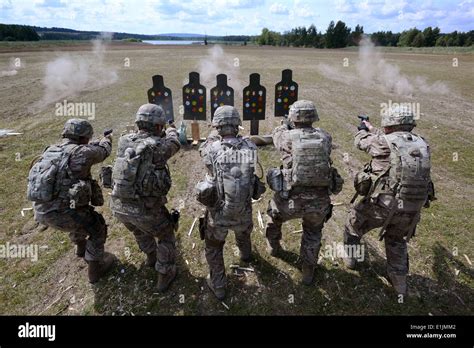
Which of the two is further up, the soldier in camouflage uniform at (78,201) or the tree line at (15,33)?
the tree line at (15,33)

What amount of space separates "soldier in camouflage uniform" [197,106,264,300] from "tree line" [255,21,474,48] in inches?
2772

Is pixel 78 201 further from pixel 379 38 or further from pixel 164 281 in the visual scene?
pixel 379 38

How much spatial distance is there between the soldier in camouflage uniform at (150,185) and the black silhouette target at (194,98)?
540cm

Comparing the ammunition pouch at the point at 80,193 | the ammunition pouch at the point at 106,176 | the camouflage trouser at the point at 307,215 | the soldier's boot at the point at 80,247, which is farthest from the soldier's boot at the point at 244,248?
the soldier's boot at the point at 80,247

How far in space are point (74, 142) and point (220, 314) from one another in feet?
11.3

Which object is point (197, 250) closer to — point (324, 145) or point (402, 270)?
point (324, 145)

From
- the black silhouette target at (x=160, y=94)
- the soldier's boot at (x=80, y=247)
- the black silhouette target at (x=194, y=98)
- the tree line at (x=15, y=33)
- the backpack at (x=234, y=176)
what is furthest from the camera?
the tree line at (x=15, y=33)

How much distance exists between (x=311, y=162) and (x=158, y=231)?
248 cm

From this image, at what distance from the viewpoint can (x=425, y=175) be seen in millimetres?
4102

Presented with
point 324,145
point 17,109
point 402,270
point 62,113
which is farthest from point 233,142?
point 17,109

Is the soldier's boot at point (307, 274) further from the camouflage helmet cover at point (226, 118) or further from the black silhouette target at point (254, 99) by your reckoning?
the black silhouette target at point (254, 99)

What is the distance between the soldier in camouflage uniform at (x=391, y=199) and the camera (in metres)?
4.23

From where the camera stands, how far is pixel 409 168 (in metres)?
4.07

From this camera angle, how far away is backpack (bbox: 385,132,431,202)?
408cm
